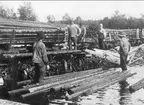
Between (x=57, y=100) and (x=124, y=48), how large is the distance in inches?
212

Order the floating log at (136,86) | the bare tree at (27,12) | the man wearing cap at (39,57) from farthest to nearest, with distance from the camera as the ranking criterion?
the bare tree at (27,12), the man wearing cap at (39,57), the floating log at (136,86)

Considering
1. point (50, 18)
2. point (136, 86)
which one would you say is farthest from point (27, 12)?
point (136, 86)

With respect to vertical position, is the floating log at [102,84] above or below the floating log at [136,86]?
below

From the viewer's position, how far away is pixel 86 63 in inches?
720

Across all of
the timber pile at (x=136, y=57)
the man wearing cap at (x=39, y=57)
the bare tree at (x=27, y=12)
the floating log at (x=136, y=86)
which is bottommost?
the timber pile at (x=136, y=57)

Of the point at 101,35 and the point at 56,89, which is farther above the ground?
the point at 101,35

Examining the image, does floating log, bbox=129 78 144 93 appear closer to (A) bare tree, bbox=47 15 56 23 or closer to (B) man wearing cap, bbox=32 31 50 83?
(B) man wearing cap, bbox=32 31 50 83

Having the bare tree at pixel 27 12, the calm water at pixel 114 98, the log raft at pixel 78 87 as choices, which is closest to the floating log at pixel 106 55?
the log raft at pixel 78 87

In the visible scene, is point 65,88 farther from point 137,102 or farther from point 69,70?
point 69,70

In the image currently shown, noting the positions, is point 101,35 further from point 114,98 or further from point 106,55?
point 114,98

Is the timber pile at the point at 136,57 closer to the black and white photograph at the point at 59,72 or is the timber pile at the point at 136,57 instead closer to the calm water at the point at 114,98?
the black and white photograph at the point at 59,72

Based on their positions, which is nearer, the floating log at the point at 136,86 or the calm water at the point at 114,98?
the floating log at the point at 136,86

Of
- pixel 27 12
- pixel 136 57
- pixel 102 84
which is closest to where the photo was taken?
pixel 102 84

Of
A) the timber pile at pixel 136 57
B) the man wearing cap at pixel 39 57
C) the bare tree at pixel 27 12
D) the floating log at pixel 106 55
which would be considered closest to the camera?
the man wearing cap at pixel 39 57
